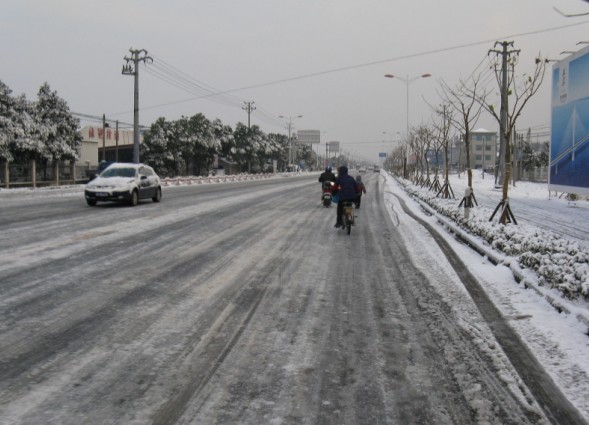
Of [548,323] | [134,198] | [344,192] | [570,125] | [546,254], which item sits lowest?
[548,323]

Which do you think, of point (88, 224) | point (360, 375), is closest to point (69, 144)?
point (88, 224)

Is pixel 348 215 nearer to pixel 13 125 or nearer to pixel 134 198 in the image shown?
pixel 134 198

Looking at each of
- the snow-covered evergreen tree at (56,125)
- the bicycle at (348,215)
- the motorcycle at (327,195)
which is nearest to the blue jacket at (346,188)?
the bicycle at (348,215)

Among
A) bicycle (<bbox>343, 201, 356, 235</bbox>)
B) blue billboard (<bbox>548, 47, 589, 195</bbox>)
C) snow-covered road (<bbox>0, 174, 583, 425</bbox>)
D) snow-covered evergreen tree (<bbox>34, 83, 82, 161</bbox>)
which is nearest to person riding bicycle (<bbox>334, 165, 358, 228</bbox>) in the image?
bicycle (<bbox>343, 201, 356, 235</bbox>)

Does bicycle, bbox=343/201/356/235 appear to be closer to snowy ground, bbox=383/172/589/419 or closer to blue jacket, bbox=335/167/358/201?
blue jacket, bbox=335/167/358/201

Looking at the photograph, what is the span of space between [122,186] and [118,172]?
149 cm

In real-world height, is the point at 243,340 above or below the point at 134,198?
below

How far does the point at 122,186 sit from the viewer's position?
730 inches

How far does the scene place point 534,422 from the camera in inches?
129

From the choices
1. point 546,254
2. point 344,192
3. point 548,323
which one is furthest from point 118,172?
point 548,323

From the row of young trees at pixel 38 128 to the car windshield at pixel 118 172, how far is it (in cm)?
1462

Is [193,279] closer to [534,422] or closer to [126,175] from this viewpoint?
[534,422]

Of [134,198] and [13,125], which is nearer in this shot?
[134,198]

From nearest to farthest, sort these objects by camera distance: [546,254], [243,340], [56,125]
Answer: [243,340] < [546,254] < [56,125]
